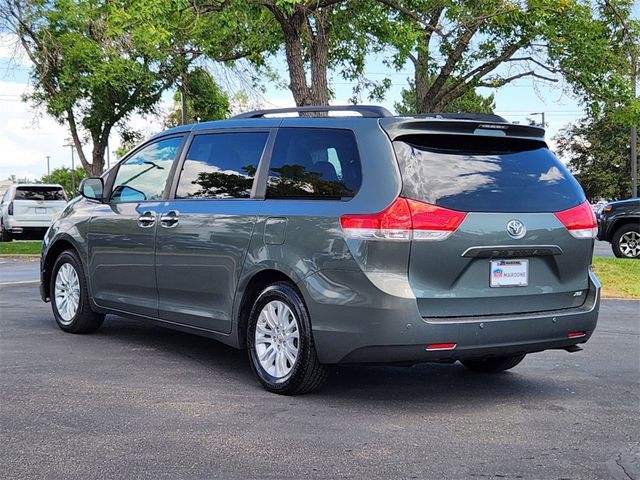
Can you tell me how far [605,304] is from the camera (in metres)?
11.0

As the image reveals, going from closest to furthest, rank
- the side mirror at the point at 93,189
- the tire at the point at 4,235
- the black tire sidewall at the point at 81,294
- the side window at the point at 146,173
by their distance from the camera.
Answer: the side window at the point at 146,173, the side mirror at the point at 93,189, the black tire sidewall at the point at 81,294, the tire at the point at 4,235

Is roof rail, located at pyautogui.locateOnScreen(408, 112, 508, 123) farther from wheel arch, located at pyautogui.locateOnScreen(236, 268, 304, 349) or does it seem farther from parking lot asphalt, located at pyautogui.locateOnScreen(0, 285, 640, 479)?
parking lot asphalt, located at pyautogui.locateOnScreen(0, 285, 640, 479)

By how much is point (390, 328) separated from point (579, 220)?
1568 millimetres

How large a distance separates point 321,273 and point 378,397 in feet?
3.26

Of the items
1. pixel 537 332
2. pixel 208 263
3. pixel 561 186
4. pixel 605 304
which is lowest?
pixel 605 304

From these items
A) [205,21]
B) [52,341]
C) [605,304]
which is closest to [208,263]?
[52,341]

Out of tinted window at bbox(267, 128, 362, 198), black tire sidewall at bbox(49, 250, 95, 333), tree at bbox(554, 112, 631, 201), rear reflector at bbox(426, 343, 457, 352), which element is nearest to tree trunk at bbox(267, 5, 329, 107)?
black tire sidewall at bbox(49, 250, 95, 333)

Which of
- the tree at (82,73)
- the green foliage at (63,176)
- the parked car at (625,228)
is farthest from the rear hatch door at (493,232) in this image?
the green foliage at (63,176)

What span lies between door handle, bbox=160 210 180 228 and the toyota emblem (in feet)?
8.41

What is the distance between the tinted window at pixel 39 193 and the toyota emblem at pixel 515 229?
22145mm

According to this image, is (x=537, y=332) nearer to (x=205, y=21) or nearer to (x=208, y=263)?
(x=208, y=263)

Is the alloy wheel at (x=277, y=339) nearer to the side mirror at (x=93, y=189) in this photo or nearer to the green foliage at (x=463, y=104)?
the side mirror at (x=93, y=189)

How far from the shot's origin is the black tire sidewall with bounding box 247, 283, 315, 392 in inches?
204

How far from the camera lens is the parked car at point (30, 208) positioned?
2477 centimetres
